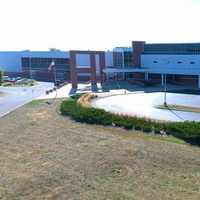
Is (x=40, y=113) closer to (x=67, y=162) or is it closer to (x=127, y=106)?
(x=127, y=106)

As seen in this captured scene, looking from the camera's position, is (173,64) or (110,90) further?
(173,64)

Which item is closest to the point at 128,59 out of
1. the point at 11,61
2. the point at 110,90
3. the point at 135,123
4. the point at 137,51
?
the point at 137,51

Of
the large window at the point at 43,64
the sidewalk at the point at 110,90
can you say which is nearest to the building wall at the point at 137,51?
the sidewalk at the point at 110,90

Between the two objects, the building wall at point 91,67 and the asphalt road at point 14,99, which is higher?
the building wall at point 91,67

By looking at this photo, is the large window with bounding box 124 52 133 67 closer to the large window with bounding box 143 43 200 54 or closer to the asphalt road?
the large window with bounding box 143 43 200 54

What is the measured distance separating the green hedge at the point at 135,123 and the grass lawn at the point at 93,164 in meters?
1.06

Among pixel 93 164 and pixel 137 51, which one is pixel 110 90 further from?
pixel 93 164

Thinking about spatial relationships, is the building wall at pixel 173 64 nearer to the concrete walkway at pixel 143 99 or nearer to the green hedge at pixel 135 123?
the concrete walkway at pixel 143 99

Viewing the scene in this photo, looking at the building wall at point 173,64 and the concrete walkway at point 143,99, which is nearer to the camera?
the concrete walkway at point 143,99

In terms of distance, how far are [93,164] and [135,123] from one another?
948cm

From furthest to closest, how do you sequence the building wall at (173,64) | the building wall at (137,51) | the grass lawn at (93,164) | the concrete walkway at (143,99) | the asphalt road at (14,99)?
1. the building wall at (137,51)
2. the building wall at (173,64)
3. the asphalt road at (14,99)
4. the concrete walkway at (143,99)
5. the grass lawn at (93,164)

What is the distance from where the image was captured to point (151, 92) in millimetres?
49125

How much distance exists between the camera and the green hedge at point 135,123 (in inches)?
948

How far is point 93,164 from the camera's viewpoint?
19.9 m
